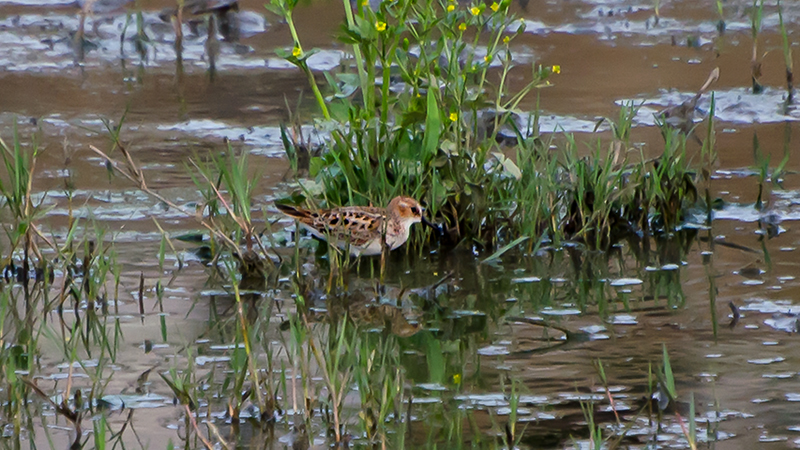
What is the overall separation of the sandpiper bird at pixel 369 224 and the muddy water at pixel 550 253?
181 millimetres

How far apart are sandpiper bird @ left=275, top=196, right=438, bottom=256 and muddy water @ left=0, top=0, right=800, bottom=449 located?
18cm

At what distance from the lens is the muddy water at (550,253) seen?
13.6ft

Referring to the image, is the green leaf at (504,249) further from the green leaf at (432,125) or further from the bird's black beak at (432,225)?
the green leaf at (432,125)

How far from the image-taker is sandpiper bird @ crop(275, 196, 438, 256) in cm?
547

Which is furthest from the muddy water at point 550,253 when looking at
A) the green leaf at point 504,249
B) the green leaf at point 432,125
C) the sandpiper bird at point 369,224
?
the green leaf at point 432,125

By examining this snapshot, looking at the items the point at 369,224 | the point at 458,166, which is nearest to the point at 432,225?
the point at 458,166

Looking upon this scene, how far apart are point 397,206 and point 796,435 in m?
2.26

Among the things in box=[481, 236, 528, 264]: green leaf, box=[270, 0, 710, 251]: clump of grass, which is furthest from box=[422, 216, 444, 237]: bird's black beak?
box=[481, 236, 528, 264]: green leaf

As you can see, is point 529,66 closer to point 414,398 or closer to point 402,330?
point 402,330

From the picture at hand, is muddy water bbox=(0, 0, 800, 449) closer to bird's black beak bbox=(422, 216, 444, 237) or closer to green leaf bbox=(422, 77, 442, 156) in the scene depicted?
bird's black beak bbox=(422, 216, 444, 237)

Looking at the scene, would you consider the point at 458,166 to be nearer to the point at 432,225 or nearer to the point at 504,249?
the point at 432,225

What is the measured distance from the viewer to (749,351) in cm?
450

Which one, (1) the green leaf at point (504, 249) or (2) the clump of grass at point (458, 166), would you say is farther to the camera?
(2) the clump of grass at point (458, 166)

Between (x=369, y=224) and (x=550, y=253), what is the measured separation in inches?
34.7
